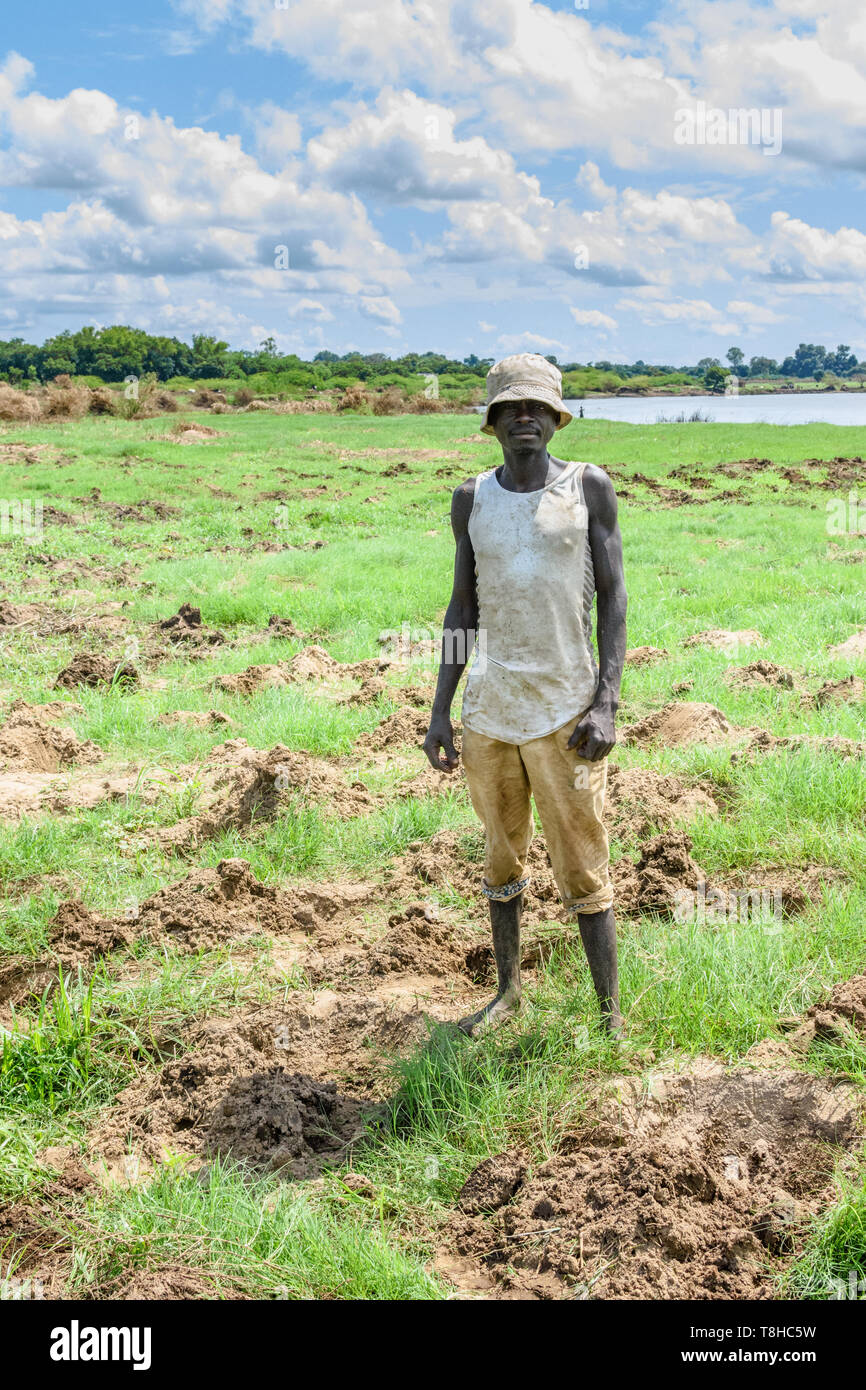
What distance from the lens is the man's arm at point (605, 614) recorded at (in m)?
→ 3.01

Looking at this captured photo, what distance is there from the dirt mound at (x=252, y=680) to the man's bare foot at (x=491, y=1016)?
3.96 meters

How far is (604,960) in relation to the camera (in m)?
3.29

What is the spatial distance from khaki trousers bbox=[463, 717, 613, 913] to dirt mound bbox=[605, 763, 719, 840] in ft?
5.41

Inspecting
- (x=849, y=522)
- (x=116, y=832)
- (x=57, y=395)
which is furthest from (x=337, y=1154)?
(x=57, y=395)

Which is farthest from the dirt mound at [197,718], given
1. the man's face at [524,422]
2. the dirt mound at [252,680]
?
the man's face at [524,422]

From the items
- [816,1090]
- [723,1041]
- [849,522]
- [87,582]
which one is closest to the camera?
[816,1090]

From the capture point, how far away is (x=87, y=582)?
423 inches

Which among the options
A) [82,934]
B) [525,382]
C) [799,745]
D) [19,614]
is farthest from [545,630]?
[19,614]

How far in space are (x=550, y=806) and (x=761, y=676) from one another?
4.19 m

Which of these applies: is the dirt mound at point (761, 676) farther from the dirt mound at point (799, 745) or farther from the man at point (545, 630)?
the man at point (545, 630)

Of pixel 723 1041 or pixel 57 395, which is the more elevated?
pixel 57 395
